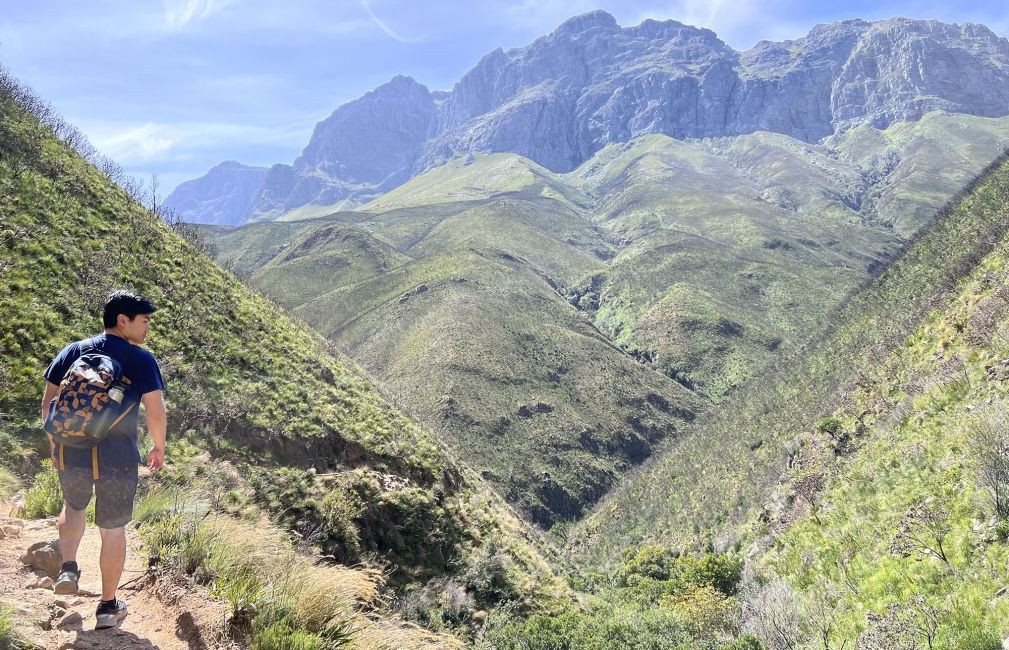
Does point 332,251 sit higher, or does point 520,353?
point 332,251

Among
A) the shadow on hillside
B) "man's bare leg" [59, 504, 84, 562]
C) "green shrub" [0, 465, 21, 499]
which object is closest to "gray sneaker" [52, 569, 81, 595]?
"man's bare leg" [59, 504, 84, 562]

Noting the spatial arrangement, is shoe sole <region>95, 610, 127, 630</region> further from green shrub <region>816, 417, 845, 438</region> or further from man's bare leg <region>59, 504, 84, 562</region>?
green shrub <region>816, 417, 845, 438</region>

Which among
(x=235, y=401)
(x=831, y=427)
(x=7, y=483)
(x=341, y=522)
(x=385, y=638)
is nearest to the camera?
(x=385, y=638)

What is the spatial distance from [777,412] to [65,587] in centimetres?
5152

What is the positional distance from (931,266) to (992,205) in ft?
24.0

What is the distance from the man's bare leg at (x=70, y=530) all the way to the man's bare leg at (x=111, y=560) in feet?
1.42

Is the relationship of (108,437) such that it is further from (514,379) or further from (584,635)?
(514,379)

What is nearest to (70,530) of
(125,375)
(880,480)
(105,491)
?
(105,491)

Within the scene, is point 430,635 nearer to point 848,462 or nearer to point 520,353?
point 848,462

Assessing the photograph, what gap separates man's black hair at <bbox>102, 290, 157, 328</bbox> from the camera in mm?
4929

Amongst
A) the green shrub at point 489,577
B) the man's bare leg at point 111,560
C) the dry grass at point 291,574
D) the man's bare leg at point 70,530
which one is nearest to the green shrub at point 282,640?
the dry grass at point 291,574

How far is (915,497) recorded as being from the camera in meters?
13.3

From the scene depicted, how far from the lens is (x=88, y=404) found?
4.60 metres

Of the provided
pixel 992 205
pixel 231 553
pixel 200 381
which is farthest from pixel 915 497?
pixel 992 205
